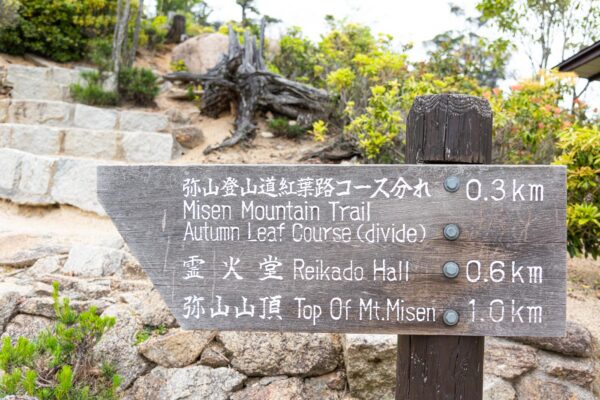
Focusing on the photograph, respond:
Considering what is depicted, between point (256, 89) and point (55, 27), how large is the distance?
18.5ft

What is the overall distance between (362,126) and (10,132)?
483cm

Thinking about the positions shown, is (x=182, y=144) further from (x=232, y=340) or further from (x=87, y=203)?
(x=232, y=340)

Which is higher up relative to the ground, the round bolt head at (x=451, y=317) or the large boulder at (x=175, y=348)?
the round bolt head at (x=451, y=317)

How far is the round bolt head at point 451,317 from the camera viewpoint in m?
1.53

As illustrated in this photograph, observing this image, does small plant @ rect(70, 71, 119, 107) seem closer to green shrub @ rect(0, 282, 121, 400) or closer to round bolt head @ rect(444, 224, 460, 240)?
green shrub @ rect(0, 282, 121, 400)

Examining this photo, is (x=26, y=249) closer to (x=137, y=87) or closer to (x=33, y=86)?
(x=137, y=87)

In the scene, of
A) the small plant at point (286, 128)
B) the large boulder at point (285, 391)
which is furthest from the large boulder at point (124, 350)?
the small plant at point (286, 128)

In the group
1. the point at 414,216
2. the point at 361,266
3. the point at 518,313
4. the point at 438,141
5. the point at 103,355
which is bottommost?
the point at 103,355

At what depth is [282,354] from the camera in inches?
110

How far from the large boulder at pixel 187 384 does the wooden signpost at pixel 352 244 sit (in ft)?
4.20

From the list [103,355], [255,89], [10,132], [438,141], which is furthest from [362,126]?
[10,132]

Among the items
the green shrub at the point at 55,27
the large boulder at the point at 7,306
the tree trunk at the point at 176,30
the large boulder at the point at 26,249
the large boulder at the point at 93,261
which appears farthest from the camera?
the tree trunk at the point at 176,30

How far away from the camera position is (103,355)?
114 inches

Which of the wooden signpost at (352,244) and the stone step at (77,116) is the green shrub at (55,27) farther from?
the wooden signpost at (352,244)
